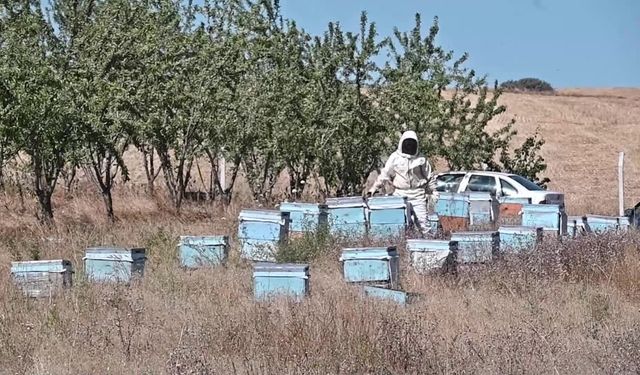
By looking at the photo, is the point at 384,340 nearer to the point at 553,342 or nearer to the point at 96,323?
the point at 553,342

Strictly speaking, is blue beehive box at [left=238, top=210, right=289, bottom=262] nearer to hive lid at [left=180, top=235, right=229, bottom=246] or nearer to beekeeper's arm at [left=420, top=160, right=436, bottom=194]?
hive lid at [left=180, top=235, right=229, bottom=246]

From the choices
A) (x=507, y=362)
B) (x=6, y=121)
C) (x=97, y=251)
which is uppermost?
(x=6, y=121)

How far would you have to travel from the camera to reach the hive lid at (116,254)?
37.9 ft

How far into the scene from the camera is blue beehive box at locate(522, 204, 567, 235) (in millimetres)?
14648

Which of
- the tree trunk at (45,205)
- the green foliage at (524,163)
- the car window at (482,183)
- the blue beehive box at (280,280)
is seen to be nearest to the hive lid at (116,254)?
the blue beehive box at (280,280)

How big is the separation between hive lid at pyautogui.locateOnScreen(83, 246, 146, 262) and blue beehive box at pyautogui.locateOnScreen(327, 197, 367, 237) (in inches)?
148

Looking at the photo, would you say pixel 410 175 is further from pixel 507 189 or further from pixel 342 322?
pixel 507 189

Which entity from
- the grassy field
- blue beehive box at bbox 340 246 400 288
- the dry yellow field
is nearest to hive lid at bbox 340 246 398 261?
blue beehive box at bbox 340 246 400 288

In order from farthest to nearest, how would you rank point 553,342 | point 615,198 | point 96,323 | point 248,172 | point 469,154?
point 615,198 < point 469,154 < point 248,172 < point 96,323 < point 553,342

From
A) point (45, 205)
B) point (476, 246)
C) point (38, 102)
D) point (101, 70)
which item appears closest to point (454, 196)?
point (476, 246)

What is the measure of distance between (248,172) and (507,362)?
15.6 meters

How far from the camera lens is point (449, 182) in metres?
24.5

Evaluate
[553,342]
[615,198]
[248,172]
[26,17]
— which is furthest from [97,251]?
[615,198]

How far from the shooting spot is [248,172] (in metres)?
22.8
